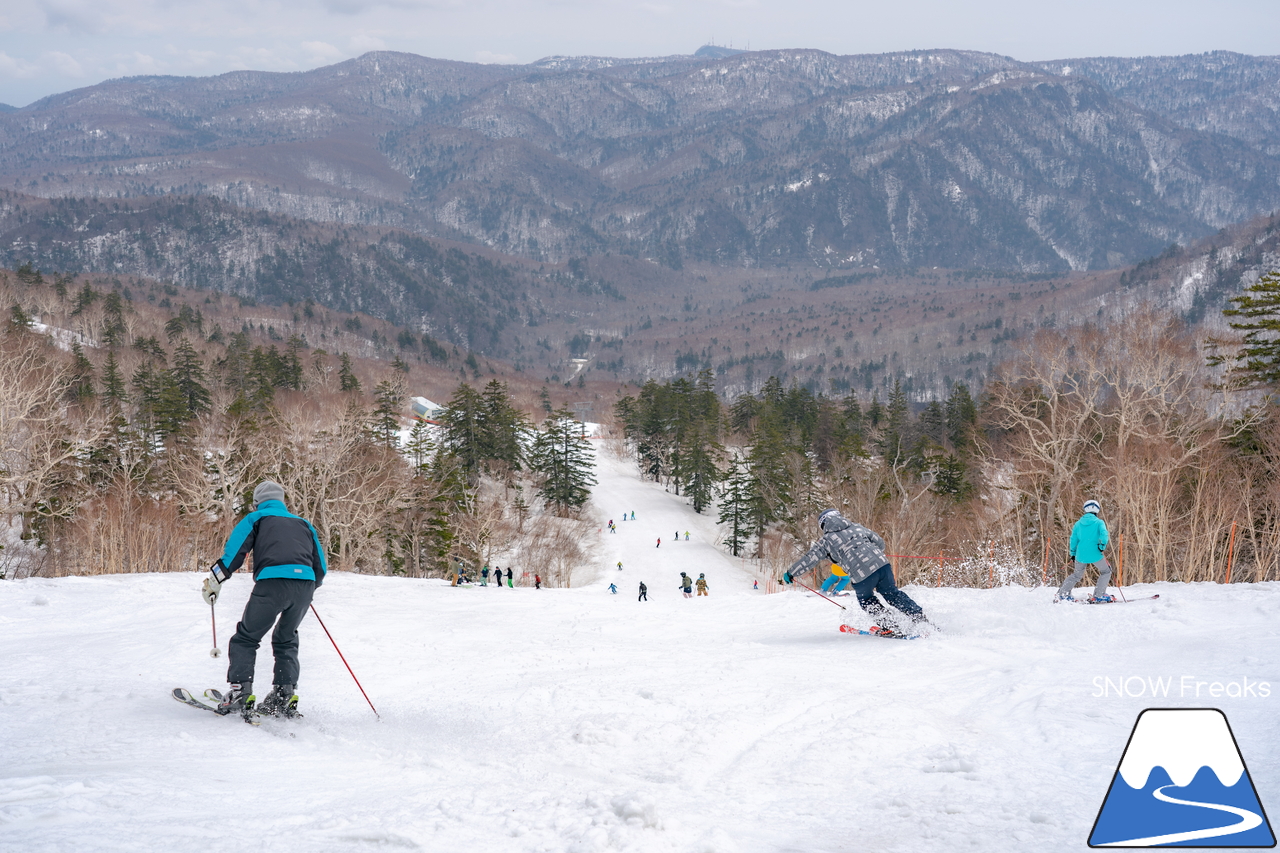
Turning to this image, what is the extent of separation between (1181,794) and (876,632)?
18.3 feet

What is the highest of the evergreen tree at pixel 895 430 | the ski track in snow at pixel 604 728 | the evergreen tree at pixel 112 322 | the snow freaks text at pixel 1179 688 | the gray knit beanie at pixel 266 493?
the evergreen tree at pixel 112 322

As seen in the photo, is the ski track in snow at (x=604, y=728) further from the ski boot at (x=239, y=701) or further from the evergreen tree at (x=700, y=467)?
the evergreen tree at (x=700, y=467)

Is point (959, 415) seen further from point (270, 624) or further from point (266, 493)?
point (270, 624)

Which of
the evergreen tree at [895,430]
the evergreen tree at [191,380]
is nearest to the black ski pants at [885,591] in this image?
the evergreen tree at [895,430]

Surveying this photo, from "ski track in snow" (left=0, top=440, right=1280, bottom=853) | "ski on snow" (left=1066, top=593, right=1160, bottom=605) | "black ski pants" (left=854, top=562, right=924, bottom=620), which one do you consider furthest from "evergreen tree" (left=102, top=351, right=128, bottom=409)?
"ski on snow" (left=1066, top=593, right=1160, bottom=605)

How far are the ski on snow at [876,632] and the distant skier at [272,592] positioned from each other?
6.47 meters

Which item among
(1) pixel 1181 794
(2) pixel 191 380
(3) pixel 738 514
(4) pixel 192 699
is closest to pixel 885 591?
(1) pixel 1181 794

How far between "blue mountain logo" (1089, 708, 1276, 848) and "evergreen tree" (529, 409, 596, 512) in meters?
65.1

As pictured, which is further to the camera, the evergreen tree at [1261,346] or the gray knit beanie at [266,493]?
the evergreen tree at [1261,346]

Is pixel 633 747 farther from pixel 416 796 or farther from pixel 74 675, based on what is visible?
pixel 74 675

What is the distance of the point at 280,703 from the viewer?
20.8 ft

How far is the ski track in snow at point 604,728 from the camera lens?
4.21 meters

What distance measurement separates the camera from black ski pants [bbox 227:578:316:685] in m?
6.13

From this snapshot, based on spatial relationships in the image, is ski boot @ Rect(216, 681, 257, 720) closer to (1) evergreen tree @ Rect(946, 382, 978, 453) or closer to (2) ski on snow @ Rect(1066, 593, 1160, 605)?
(2) ski on snow @ Rect(1066, 593, 1160, 605)
